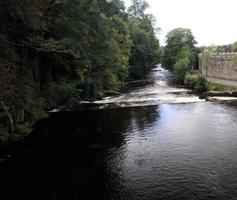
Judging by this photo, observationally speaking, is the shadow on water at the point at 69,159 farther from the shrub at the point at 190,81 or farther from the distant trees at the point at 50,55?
the shrub at the point at 190,81

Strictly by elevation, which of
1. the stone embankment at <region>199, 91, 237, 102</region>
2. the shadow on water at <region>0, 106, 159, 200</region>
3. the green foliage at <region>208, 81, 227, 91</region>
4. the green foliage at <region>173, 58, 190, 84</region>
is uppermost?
the green foliage at <region>173, 58, 190, 84</region>

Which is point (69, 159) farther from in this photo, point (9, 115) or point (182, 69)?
point (182, 69)

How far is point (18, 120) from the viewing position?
84.3ft

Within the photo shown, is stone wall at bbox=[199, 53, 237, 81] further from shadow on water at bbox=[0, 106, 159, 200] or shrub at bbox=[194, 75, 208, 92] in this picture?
shadow on water at bbox=[0, 106, 159, 200]

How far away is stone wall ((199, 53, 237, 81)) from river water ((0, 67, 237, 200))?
67.8ft

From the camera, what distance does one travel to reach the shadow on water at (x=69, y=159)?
14617 mm

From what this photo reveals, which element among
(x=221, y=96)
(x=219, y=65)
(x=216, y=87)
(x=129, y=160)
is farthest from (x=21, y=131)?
(x=219, y=65)

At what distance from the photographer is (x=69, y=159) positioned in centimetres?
1888

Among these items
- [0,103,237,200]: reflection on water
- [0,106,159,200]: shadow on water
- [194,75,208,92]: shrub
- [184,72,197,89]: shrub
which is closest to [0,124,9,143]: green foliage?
[0,106,159,200]: shadow on water

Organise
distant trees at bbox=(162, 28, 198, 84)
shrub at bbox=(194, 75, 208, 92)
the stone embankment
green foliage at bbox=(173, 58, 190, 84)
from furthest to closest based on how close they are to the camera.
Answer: distant trees at bbox=(162, 28, 198, 84)
green foliage at bbox=(173, 58, 190, 84)
shrub at bbox=(194, 75, 208, 92)
the stone embankment

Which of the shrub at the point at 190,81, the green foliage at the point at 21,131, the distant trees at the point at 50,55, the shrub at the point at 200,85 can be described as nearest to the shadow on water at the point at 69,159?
the green foliage at the point at 21,131

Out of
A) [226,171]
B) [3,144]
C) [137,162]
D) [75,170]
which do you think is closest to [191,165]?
[226,171]

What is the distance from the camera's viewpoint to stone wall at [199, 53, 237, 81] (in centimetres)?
4957

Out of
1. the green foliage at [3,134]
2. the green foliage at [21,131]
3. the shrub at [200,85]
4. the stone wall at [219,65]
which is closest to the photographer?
the green foliage at [3,134]
